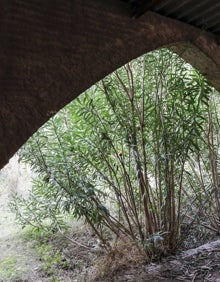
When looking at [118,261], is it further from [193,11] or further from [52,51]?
[193,11]

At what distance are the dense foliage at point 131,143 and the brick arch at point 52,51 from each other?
31.9 inches

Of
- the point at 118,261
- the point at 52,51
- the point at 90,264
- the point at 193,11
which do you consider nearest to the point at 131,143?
the point at 118,261

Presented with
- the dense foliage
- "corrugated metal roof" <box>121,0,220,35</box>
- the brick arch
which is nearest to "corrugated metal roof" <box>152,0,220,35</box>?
"corrugated metal roof" <box>121,0,220,35</box>

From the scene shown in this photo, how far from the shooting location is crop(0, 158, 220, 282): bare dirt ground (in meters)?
3.59

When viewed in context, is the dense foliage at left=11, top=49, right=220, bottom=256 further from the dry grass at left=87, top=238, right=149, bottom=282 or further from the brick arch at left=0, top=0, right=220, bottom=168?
the brick arch at left=0, top=0, right=220, bottom=168

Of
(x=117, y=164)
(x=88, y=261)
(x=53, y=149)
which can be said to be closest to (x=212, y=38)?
(x=117, y=164)

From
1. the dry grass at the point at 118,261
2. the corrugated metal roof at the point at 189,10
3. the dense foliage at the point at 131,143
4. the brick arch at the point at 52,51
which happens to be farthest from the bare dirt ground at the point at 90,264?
the corrugated metal roof at the point at 189,10

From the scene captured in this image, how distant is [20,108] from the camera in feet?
7.41

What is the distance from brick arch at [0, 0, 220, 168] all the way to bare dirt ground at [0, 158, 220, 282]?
212cm

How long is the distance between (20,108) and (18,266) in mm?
3014

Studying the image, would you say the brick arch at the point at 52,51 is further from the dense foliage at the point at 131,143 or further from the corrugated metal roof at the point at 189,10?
the dense foliage at the point at 131,143

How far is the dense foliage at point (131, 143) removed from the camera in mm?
3652

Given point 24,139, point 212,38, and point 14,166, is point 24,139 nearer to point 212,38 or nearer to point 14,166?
point 212,38

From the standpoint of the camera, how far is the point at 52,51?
8.04 feet
